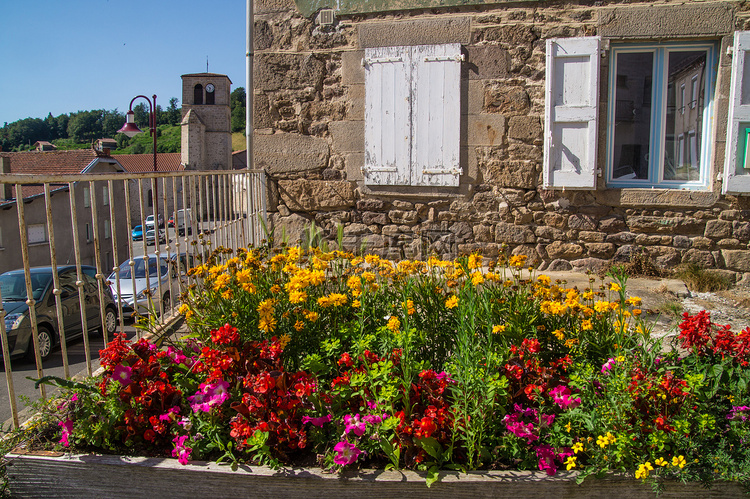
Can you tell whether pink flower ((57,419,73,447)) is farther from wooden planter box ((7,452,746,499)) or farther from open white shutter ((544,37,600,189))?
open white shutter ((544,37,600,189))

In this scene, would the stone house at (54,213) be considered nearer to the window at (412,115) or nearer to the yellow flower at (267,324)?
the window at (412,115)

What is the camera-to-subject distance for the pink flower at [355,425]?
2023mm

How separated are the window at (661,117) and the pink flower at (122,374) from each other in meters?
→ 4.60

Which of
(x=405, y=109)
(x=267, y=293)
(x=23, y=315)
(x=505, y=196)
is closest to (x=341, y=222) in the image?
(x=405, y=109)

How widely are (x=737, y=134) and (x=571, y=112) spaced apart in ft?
4.69

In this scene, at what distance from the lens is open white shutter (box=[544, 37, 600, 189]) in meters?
5.12

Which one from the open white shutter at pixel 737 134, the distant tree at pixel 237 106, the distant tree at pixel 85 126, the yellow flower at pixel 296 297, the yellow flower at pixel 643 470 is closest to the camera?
the yellow flower at pixel 643 470

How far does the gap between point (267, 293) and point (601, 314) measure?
58.5 inches

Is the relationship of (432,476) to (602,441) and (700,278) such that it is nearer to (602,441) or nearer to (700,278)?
(602,441)

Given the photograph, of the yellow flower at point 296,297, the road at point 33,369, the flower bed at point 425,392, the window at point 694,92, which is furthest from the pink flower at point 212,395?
the road at point 33,369

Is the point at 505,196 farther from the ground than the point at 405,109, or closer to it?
closer to it

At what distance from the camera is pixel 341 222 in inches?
232

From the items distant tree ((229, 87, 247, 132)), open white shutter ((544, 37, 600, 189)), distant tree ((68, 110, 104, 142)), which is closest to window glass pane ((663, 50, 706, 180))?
open white shutter ((544, 37, 600, 189))

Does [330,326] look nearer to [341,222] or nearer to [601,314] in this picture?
[601,314]
